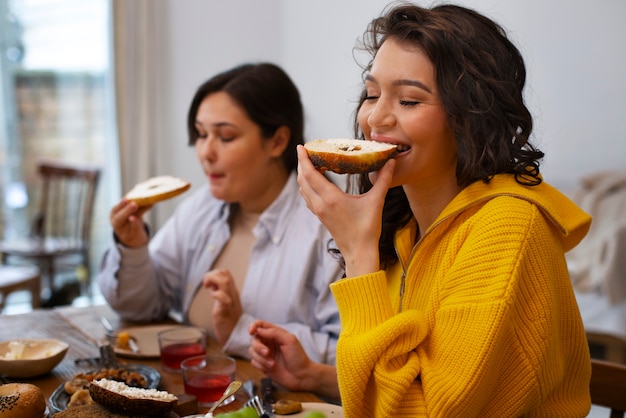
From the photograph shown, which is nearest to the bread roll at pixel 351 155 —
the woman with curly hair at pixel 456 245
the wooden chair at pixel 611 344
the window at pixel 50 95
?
the woman with curly hair at pixel 456 245

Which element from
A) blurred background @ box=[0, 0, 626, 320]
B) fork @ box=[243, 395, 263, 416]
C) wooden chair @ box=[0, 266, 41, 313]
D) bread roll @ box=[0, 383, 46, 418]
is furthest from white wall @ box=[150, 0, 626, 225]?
wooden chair @ box=[0, 266, 41, 313]

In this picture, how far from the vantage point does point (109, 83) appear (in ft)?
15.7

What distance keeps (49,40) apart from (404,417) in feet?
14.7

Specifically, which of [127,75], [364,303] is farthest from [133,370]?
[127,75]

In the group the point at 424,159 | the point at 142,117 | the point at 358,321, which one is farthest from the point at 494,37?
the point at 142,117

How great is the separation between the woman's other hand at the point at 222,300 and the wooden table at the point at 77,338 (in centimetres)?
5

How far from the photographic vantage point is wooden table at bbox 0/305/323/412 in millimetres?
1389

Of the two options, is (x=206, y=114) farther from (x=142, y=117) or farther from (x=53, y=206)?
(x=53, y=206)

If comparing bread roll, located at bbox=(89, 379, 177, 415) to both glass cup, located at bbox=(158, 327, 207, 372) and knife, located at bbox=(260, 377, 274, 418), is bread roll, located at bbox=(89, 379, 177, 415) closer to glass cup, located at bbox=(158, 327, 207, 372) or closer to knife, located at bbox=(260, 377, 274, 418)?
knife, located at bbox=(260, 377, 274, 418)

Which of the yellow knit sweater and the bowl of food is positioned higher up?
the yellow knit sweater

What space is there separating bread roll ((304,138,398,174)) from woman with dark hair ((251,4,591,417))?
0.06ft

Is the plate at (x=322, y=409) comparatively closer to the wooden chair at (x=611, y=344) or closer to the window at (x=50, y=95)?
the wooden chair at (x=611, y=344)

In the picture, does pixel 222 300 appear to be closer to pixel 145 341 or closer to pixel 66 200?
pixel 145 341

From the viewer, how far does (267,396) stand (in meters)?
1.32
